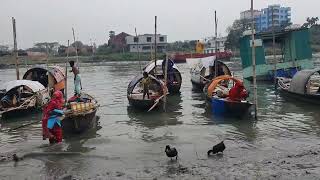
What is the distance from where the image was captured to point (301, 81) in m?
19.7

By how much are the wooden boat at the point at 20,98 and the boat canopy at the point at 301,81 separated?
39.3 feet

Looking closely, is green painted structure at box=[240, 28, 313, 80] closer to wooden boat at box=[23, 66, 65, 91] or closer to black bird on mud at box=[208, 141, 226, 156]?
wooden boat at box=[23, 66, 65, 91]

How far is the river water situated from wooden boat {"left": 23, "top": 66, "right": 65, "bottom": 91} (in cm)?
501

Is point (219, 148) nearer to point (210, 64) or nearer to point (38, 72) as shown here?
point (210, 64)

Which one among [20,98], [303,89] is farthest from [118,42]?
[303,89]

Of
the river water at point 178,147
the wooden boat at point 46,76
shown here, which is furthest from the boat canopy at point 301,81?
the wooden boat at point 46,76

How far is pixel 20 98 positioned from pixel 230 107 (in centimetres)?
974

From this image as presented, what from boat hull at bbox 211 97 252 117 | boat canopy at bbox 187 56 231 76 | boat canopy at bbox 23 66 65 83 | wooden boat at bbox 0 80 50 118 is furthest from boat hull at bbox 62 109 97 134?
boat canopy at bbox 187 56 231 76

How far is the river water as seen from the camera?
9.82m

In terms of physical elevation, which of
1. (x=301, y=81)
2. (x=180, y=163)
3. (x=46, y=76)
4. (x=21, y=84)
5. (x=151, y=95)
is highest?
(x=46, y=76)

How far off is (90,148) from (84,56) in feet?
250

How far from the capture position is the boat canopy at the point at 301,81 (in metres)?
19.4

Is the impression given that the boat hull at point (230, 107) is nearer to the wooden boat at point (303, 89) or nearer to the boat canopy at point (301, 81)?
the wooden boat at point (303, 89)

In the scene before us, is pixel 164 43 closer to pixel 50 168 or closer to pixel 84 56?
pixel 84 56
